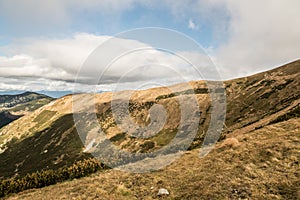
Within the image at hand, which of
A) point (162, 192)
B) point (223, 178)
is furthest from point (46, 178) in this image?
point (223, 178)

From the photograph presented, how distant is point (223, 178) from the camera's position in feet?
70.7

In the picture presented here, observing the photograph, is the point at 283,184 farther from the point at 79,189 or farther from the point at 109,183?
the point at 79,189

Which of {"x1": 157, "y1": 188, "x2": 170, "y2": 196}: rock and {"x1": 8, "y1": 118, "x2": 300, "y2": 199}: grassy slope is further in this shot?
{"x1": 157, "y1": 188, "x2": 170, "y2": 196}: rock

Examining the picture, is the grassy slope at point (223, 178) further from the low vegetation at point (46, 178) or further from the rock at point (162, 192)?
the low vegetation at point (46, 178)

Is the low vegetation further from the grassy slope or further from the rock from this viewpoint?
the rock

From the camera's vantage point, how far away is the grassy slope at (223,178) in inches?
738

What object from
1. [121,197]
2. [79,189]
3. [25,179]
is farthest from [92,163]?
[121,197]

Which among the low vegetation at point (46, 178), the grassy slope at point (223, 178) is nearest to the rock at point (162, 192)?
the grassy slope at point (223, 178)

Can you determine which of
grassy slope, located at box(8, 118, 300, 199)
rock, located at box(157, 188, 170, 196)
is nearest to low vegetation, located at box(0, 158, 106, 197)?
grassy slope, located at box(8, 118, 300, 199)

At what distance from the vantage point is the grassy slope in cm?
1875

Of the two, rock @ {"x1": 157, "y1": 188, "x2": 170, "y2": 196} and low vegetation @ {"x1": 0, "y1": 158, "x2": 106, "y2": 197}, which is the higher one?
rock @ {"x1": 157, "y1": 188, "x2": 170, "y2": 196}

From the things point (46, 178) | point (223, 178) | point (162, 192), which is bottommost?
point (46, 178)

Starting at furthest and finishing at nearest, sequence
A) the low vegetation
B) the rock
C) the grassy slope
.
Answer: the low vegetation, the rock, the grassy slope

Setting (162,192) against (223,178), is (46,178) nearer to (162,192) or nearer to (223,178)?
(162,192)
